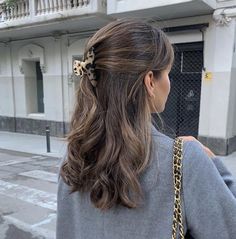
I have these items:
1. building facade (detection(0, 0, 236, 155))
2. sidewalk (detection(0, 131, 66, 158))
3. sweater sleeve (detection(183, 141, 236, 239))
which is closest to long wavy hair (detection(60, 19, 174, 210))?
sweater sleeve (detection(183, 141, 236, 239))

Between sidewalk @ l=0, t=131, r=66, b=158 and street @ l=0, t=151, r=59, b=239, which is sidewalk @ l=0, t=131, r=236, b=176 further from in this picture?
street @ l=0, t=151, r=59, b=239

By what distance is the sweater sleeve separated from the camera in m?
0.95

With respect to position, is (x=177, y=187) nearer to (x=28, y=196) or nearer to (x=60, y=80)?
(x=28, y=196)

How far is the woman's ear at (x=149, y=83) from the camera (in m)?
1.04

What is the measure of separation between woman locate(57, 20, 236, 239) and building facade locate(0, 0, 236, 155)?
19.2ft

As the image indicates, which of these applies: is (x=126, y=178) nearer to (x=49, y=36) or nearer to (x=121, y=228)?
(x=121, y=228)

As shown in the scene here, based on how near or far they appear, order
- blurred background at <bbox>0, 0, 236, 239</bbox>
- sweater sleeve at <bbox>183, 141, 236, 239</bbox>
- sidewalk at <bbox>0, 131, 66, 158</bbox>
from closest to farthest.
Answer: sweater sleeve at <bbox>183, 141, 236, 239</bbox>
blurred background at <bbox>0, 0, 236, 239</bbox>
sidewalk at <bbox>0, 131, 66, 158</bbox>

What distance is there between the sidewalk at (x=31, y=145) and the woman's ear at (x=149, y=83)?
23.7 feet

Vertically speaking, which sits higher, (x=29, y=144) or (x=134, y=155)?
(x=134, y=155)

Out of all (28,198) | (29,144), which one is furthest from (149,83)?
(29,144)

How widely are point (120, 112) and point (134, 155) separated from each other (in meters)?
0.14

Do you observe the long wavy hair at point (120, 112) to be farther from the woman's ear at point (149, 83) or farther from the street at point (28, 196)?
the street at point (28, 196)

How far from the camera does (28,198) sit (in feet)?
18.6

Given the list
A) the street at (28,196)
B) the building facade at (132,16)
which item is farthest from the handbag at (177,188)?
the building facade at (132,16)
